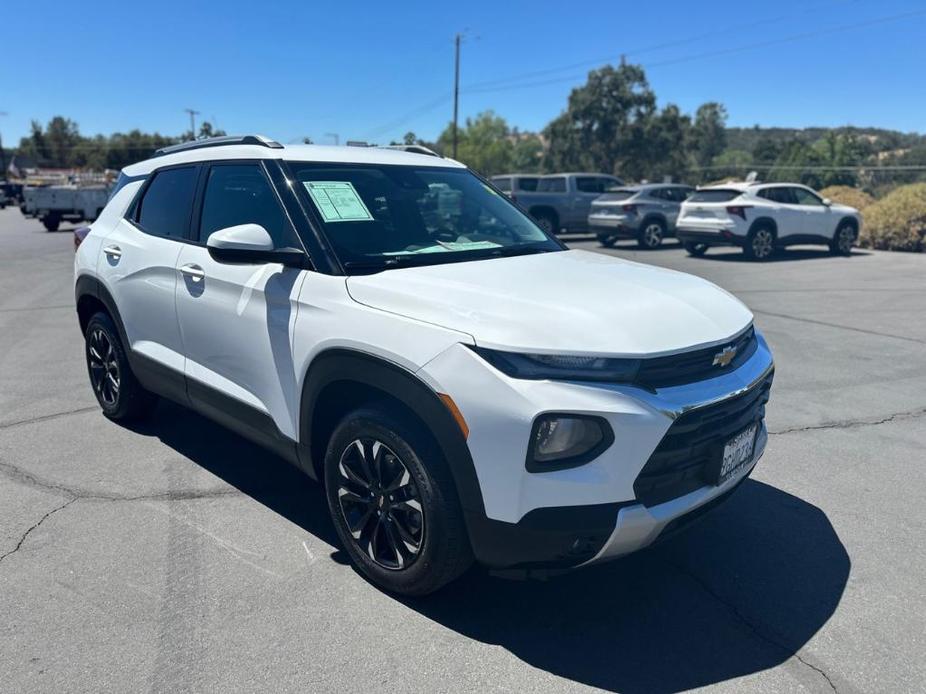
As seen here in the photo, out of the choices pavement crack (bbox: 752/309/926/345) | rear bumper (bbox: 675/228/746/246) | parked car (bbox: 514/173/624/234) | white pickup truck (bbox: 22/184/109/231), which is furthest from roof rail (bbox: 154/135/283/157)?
white pickup truck (bbox: 22/184/109/231)

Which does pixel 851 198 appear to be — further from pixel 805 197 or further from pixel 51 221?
pixel 51 221

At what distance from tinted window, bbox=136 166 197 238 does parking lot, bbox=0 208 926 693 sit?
1467mm

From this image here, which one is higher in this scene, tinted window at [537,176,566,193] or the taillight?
tinted window at [537,176,566,193]

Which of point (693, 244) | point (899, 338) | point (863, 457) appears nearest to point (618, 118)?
point (693, 244)

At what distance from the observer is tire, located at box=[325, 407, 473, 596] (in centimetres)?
273

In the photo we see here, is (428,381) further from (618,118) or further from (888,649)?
(618,118)

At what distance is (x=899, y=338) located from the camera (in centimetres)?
848

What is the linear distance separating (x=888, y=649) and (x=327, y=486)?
2375 millimetres

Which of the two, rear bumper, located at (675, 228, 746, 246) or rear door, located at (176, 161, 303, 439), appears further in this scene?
rear bumper, located at (675, 228, 746, 246)

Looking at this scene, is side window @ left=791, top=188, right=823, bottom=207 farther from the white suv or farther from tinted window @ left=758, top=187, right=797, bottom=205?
the white suv

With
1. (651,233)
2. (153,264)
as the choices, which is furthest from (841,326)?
(651,233)

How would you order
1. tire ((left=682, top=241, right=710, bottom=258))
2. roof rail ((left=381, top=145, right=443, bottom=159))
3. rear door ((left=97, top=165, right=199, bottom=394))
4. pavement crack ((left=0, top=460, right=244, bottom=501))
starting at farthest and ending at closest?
tire ((left=682, top=241, right=710, bottom=258)), roof rail ((left=381, top=145, right=443, bottom=159)), rear door ((left=97, top=165, right=199, bottom=394)), pavement crack ((left=0, top=460, right=244, bottom=501))

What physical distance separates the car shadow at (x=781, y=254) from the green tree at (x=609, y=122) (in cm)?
3680

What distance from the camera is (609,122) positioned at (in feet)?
179
